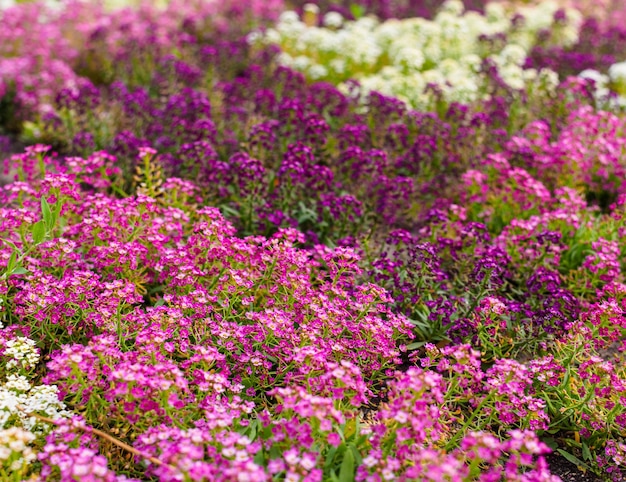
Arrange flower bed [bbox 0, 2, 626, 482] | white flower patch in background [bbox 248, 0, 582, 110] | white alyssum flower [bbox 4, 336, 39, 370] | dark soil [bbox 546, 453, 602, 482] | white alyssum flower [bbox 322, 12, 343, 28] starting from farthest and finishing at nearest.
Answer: white alyssum flower [bbox 322, 12, 343, 28], white flower patch in background [bbox 248, 0, 582, 110], dark soil [bbox 546, 453, 602, 482], white alyssum flower [bbox 4, 336, 39, 370], flower bed [bbox 0, 2, 626, 482]

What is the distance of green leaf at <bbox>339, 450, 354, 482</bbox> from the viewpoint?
2908 mm

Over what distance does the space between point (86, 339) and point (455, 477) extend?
2603 mm

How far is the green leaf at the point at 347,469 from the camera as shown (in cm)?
291

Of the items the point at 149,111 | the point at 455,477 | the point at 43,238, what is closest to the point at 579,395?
the point at 455,477

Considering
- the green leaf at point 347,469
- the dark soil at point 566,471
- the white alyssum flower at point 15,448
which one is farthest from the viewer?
the dark soil at point 566,471

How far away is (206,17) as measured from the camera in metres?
10.9

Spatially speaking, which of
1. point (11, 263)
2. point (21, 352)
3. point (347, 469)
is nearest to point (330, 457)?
point (347, 469)

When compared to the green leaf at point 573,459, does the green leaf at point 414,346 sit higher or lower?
higher

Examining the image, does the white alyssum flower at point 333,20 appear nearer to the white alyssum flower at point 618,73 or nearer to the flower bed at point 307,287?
the flower bed at point 307,287

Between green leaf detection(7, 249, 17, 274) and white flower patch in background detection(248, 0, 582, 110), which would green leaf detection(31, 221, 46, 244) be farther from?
white flower patch in background detection(248, 0, 582, 110)

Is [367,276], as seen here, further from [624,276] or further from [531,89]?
[531,89]

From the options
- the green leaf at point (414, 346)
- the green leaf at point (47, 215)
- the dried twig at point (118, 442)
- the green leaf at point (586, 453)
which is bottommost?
the green leaf at point (586, 453)

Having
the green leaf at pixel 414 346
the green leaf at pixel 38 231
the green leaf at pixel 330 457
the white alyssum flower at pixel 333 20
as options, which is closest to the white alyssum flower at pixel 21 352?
the green leaf at pixel 38 231

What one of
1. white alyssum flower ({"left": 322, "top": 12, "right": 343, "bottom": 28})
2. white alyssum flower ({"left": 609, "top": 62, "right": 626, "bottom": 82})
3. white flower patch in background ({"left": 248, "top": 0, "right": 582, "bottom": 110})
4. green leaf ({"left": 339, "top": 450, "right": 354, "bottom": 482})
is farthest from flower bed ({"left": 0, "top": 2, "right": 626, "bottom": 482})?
white alyssum flower ({"left": 322, "top": 12, "right": 343, "bottom": 28})
